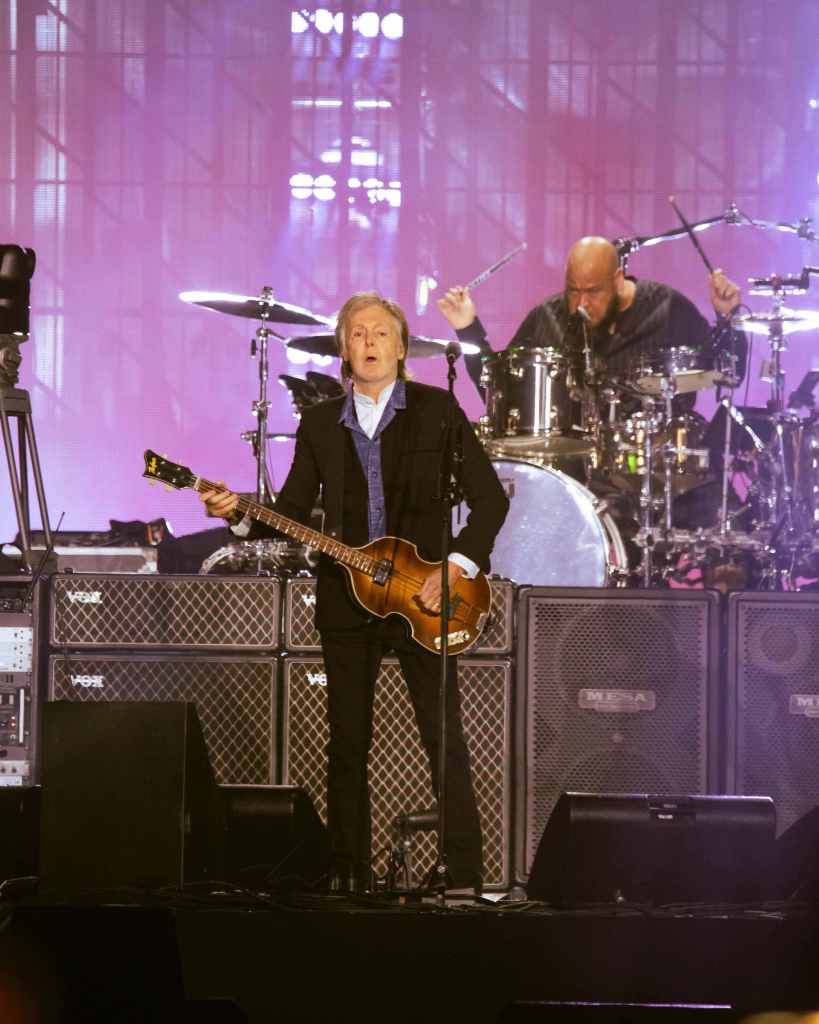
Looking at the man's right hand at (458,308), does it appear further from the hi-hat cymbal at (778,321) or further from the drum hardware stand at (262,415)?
the hi-hat cymbal at (778,321)

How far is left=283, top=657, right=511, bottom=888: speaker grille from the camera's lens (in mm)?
5406

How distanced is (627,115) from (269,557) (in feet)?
13.8

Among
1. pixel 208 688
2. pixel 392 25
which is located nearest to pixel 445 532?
pixel 208 688

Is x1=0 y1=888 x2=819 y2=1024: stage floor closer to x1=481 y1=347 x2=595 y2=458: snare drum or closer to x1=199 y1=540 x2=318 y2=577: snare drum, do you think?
x1=199 y1=540 x2=318 y2=577: snare drum

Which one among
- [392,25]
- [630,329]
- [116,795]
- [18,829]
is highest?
[392,25]

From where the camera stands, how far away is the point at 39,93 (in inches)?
370

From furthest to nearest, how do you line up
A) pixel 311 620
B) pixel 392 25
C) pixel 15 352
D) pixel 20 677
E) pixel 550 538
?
pixel 392 25 → pixel 550 538 → pixel 15 352 → pixel 311 620 → pixel 20 677

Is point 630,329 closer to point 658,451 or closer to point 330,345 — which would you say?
point 658,451

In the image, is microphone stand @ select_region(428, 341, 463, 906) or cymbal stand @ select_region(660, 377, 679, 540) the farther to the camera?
cymbal stand @ select_region(660, 377, 679, 540)

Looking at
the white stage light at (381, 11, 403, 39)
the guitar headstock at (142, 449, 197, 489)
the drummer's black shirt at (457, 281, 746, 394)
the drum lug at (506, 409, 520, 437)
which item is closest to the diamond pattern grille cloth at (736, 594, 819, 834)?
the guitar headstock at (142, 449, 197, 489)

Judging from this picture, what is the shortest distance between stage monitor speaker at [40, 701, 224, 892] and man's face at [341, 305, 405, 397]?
1513 mm

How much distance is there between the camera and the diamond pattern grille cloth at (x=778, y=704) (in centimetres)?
A: 532

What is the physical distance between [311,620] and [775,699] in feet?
6.00

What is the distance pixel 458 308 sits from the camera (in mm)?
8312
